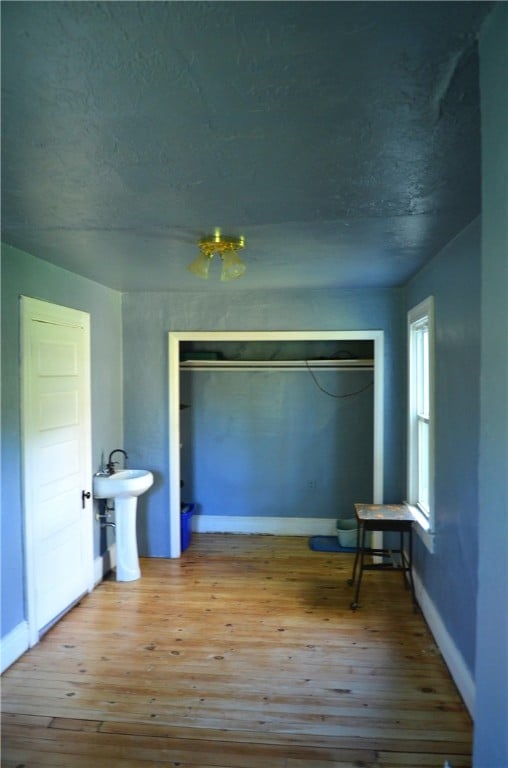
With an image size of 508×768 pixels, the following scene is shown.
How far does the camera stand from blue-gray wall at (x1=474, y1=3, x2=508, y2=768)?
0.92 meters

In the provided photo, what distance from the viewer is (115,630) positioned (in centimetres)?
319

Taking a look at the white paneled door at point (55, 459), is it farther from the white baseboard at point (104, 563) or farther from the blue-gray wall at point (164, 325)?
the blue-gray wall at point (164, 325)

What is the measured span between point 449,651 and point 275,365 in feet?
10.2

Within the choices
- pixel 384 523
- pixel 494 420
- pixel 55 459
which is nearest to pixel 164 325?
pixel 55 459

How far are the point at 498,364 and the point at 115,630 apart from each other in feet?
10.3

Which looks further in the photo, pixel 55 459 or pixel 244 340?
pixel 244 340

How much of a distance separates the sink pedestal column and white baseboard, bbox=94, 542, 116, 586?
0.45 feet

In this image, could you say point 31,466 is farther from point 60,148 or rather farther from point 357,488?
point 357,488

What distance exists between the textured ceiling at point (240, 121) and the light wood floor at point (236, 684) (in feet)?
7.82

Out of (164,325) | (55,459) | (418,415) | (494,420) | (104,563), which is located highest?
(164,325)

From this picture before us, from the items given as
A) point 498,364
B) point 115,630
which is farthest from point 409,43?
point 115,630

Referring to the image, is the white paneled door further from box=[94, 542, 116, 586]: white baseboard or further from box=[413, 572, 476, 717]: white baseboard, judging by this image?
box=[413, 572, 476, 717]: white baseboard

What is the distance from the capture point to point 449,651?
2.71m

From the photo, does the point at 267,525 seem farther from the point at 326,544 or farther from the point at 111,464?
the point at 111,464
